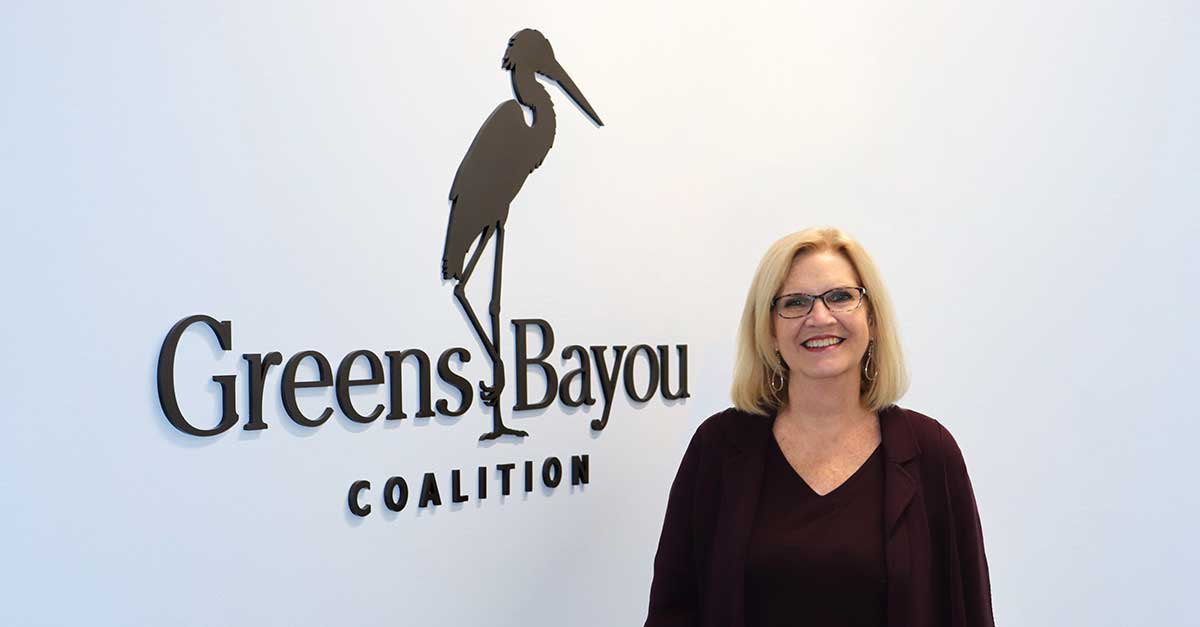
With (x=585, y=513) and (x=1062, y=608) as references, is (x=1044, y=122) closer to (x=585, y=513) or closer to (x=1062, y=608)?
(x=1062, y=608)

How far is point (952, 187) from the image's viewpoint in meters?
2.78

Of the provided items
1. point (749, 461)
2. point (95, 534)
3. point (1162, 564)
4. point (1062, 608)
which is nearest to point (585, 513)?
point (749, 461)

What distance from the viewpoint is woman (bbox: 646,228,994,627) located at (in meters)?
1.97

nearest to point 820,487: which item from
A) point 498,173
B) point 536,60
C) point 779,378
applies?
point 779,378

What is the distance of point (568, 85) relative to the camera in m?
2.21

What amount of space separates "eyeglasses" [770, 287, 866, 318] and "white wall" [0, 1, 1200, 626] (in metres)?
0.38

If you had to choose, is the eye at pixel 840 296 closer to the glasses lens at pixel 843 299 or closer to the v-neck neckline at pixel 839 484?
the glasses lens at pixel 843 299

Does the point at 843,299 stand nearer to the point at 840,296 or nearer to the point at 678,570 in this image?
the point at 840,296

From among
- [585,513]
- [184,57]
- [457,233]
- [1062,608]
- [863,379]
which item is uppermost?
[184,57]

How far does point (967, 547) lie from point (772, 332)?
0.54 metres

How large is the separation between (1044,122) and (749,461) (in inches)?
57.3

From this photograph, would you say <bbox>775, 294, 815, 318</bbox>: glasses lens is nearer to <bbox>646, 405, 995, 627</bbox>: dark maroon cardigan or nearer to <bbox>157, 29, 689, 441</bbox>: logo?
<bbox>646, 405, 995, 627</bbox>: dark maroon cardigan

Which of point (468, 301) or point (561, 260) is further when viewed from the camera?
point (561, 260)

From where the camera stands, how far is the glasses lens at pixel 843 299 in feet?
6.73
